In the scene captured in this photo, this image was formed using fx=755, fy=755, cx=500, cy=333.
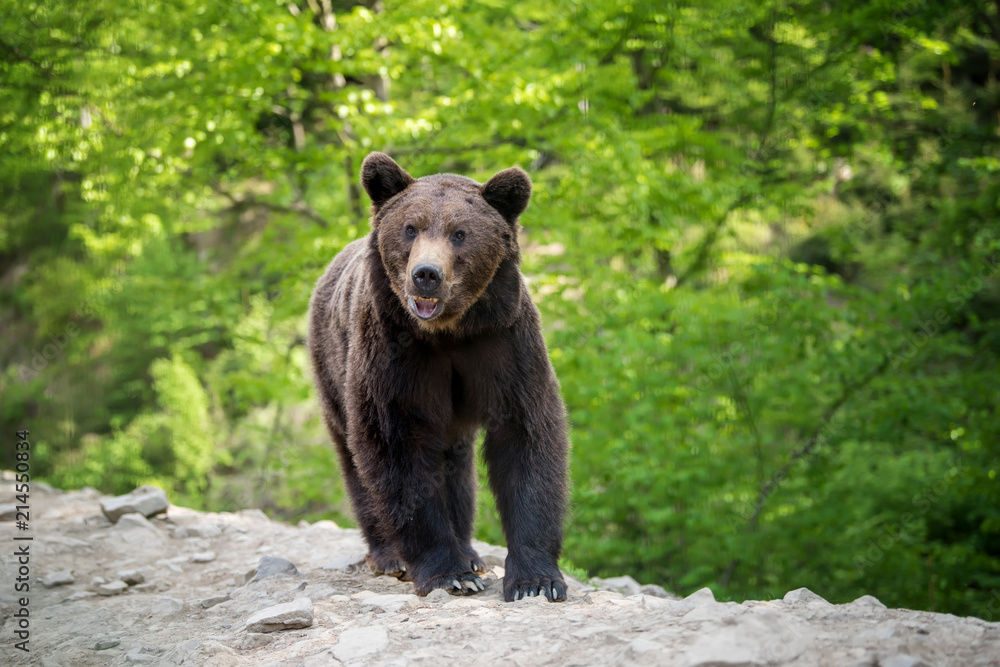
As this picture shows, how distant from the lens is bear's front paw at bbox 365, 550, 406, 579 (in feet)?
16.2

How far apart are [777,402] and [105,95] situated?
9481mm

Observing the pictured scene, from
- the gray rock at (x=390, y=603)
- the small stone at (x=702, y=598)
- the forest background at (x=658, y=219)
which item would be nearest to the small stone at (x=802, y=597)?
the small stone at (x=702, y=598)

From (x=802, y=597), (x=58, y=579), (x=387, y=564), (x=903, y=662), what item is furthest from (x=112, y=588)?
(x=903, y=662)

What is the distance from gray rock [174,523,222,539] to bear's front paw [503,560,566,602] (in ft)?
10.7

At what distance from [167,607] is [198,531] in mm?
2024

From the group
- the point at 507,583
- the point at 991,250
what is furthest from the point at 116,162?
the point at 991,250

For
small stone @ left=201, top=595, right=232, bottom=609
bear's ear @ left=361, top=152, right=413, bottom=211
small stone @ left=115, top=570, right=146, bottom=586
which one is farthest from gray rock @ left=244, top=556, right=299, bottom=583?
bear's ear @ left=361, top=152, right=413, bottom=211

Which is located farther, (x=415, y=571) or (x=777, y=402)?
(x=777, y=402)

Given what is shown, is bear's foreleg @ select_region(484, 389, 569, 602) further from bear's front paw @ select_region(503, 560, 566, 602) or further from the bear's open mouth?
the bear's open mouth

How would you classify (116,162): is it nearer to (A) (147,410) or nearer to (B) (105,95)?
(B) (105,95)

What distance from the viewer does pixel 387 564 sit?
4996mm

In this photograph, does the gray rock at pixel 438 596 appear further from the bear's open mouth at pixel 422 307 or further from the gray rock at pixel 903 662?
the gray rock at pixel 903 662

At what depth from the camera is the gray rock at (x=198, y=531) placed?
623 centimetres

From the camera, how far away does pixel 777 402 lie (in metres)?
9.80
